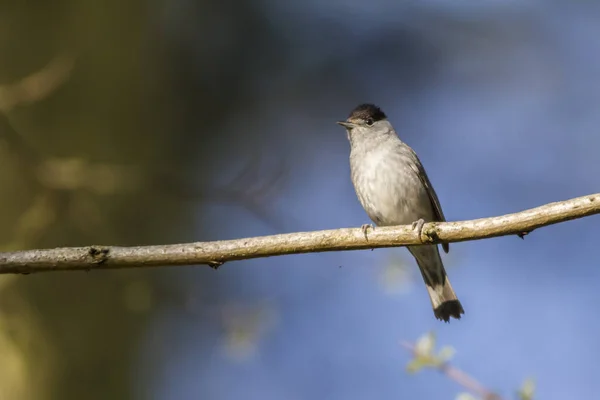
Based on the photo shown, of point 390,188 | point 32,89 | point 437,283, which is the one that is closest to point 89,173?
point 32,89

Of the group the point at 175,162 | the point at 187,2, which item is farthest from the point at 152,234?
the point at 187,2

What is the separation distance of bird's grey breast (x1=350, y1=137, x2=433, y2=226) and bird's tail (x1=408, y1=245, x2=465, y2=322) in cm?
29

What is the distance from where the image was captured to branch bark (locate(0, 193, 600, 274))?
3721 millimetres

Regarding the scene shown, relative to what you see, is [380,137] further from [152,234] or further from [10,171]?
[10,171]

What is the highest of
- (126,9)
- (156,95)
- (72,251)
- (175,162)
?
(126,9)

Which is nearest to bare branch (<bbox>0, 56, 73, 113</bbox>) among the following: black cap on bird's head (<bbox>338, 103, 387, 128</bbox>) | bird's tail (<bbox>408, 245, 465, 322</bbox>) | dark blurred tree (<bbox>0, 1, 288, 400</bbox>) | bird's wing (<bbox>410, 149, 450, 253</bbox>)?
dark blurred tree (<bbox>0, 1, 288, 400</bbox>)

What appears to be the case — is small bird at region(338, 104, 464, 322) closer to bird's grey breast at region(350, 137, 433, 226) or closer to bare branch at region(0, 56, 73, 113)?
bird's grey breast at region(350, 137, 433, 226)

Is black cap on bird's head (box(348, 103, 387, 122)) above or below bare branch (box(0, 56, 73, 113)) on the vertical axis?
above

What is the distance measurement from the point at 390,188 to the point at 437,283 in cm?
95

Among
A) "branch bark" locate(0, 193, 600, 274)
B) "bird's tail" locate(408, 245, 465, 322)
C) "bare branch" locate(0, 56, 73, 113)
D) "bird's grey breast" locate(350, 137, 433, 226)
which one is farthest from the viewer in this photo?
"bird's tail" locate(408, 245, 465, 322)

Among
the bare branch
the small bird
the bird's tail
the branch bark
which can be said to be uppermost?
the bare branch

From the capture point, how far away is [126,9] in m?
7.19

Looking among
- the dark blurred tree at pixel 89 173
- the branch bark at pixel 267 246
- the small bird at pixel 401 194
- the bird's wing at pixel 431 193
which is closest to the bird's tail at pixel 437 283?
the small bird at pixel 401 194

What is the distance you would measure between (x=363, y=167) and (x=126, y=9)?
276 centimetres
